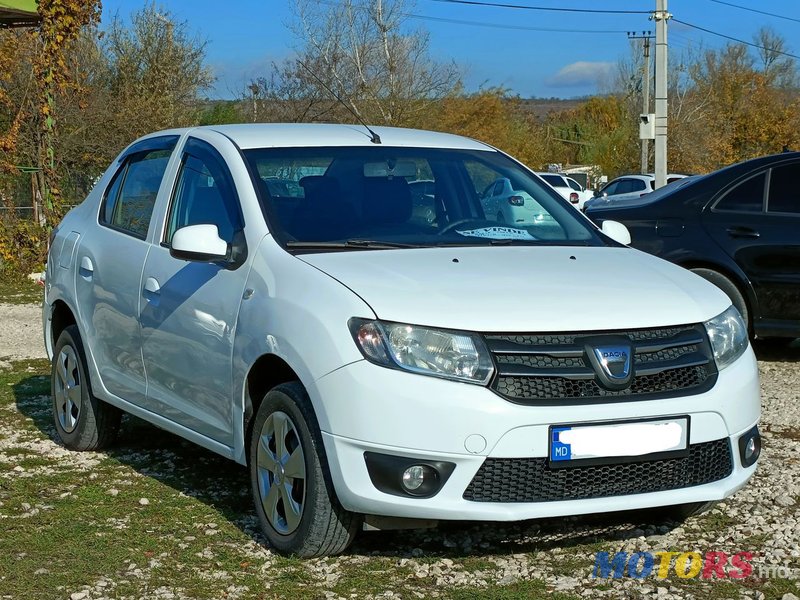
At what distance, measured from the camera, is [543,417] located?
4035 mm

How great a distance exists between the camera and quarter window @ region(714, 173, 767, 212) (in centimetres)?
917

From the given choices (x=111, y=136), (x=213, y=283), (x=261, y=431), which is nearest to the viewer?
(x=261, y=431)

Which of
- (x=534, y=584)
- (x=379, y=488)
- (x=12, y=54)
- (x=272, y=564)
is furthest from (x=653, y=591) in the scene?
(x=12, y=54)

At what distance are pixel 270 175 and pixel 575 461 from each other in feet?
6.19

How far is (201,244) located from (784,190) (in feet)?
18.3

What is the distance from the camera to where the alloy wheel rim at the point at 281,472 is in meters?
4.45

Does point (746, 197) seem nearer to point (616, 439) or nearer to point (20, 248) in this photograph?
point (616, 439)

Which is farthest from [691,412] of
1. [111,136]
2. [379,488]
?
[111,136]

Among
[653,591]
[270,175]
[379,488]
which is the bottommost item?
[653,591]

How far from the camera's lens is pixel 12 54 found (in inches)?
798

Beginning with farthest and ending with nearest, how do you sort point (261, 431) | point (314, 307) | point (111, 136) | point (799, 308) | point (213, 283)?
point (111, 136) → point (799, 308) → point (213, 283) → point (261, 431) → point (314, 307)

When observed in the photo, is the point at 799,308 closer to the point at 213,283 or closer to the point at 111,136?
the point at 213,283

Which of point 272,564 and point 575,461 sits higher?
point 575,461

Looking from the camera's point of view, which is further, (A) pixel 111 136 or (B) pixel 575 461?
(A) pixel 111 136
